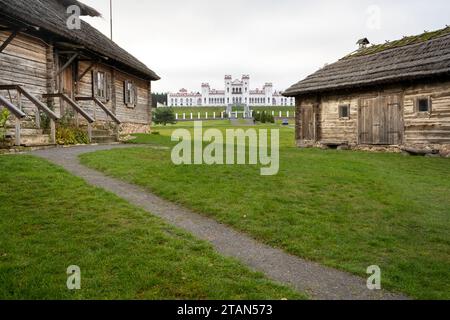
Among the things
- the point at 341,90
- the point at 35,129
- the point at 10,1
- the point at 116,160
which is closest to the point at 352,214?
the point at 116,160

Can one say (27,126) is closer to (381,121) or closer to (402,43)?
(381,121)

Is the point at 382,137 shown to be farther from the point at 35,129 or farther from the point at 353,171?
the point at 35,129

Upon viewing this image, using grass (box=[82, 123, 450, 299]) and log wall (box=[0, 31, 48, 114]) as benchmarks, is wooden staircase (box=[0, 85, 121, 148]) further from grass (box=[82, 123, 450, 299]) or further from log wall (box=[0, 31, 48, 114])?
grass (box=[82, 123, 450, 299])

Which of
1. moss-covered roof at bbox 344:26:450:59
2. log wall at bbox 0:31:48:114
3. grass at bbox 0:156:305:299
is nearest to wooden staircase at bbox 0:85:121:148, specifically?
log wall at bbox 0:31:48:114

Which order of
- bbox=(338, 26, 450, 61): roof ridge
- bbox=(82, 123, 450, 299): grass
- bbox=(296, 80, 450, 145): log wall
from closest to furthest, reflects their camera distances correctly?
bbox=(82, 123, 450, 299): grass < bbox=(296, 80, 450, 145): log wall < bbox=(338, 26, 450, 61): roof ridge

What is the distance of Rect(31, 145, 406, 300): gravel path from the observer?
4707 millimetres

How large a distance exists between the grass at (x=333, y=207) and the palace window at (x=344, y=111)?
8.45 m

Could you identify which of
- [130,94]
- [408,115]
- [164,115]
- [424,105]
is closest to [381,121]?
[408,115]

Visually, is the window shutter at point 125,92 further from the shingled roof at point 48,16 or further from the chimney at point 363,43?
the chimney at point 363,43

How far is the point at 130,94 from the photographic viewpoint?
81.4 ft

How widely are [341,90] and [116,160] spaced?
14.6 meters

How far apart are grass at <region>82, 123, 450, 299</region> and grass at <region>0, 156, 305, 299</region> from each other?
142cm

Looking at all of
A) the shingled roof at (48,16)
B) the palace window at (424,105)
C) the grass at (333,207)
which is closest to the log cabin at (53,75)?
the shingled roof at (48,16)
